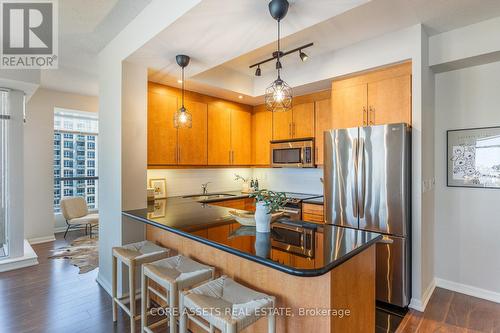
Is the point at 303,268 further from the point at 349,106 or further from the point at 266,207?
the point at 349,106

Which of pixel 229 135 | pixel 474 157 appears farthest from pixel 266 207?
pixel 229 135

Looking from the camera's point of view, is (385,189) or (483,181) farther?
(483,181)

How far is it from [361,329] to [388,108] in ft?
6.97

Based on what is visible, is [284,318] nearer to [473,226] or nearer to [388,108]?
[388,108]

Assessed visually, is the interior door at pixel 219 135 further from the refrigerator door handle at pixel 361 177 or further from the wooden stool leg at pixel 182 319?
the wooden stool leg at pixel 182 319

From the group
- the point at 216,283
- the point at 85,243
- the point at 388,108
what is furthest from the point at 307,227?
the point at 85,243

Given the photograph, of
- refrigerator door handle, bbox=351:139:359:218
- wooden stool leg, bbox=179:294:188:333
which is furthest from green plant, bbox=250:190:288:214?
refrigerator door handle, bbox=351:139:359:218

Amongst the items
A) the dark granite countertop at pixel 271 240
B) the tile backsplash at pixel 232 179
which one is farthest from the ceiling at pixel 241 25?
the dark granite countertop at pixel 271 240

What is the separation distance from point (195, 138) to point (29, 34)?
2.09 m

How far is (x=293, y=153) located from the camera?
4.00m

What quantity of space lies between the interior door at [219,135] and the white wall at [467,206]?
9.18 feet

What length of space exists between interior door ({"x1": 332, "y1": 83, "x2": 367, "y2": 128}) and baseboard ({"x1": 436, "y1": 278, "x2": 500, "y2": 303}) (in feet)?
6.64

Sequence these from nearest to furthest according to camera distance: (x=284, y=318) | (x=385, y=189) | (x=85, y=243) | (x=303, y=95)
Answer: (x=284, y=318)
(x=385, y=189)
(x=303, y=95)
(x=85, y=243)

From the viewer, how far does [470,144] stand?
2.87 metres
